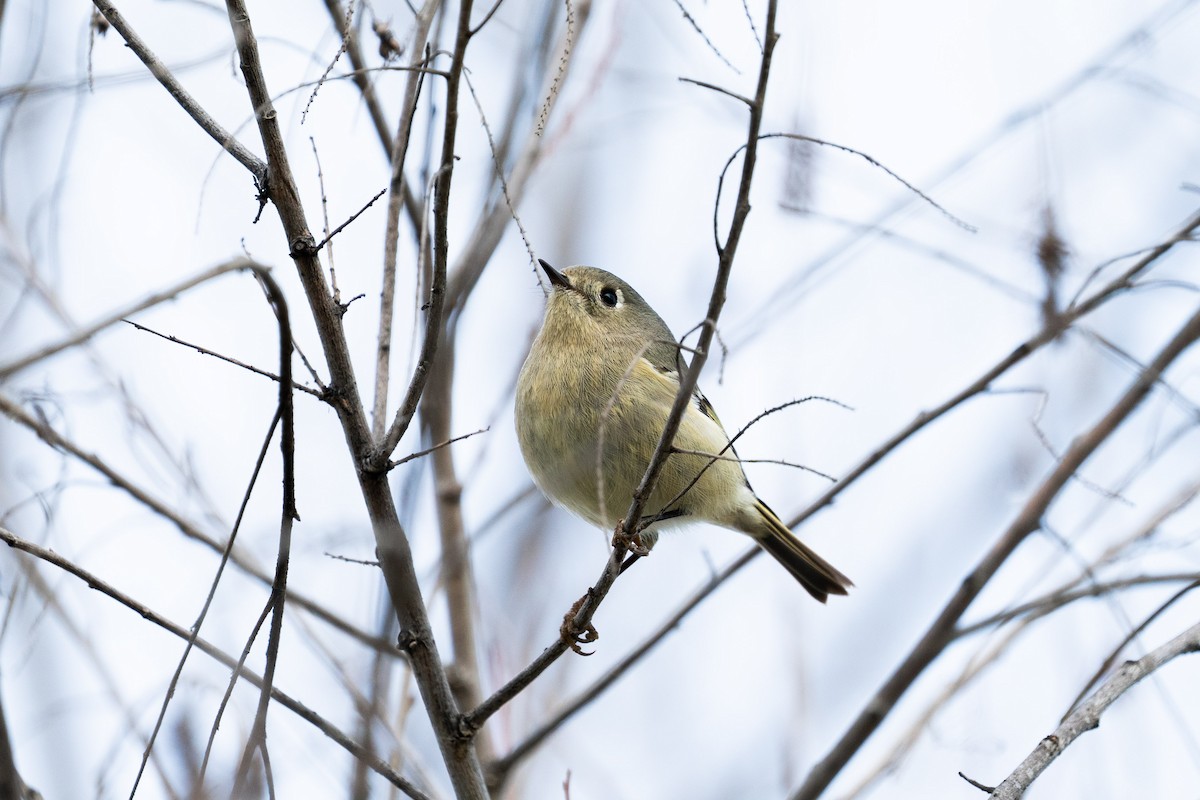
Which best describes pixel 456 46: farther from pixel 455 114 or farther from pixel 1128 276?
pixel 1128 276

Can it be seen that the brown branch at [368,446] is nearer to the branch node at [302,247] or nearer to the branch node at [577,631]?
the branch node at [302,247]

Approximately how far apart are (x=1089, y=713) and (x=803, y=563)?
1.77 m

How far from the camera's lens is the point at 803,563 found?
3.35 meters

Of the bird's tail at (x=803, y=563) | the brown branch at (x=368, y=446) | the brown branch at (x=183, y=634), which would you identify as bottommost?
the brown branch at (x=183, y=634)

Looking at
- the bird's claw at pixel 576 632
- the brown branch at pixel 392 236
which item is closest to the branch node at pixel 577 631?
the bird's claw at pixel 576 632

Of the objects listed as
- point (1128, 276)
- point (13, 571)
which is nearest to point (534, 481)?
point (13, 571)

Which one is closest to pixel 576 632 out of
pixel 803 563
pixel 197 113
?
pixel 197 113

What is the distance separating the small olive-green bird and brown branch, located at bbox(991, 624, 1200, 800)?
→ 0.90 m

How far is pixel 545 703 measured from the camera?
3.19 m

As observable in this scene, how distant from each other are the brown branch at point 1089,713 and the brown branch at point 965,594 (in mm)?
357

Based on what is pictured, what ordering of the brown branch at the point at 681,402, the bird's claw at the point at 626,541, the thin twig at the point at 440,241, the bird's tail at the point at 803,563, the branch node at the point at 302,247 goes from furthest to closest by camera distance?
the bird's tail at the point at 803,563, the bird's claw at the point at 626,541, the branch node at the point at 302,247, the thin twig at the point at 440,241, the brown branch at the point at 681,402

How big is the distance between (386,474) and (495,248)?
0.75m

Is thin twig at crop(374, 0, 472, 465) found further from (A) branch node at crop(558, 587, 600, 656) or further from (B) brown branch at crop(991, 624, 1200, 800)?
(B) brown branch at crop(991, 624, 1200, 800)

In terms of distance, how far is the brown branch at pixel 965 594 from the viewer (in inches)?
77.1
